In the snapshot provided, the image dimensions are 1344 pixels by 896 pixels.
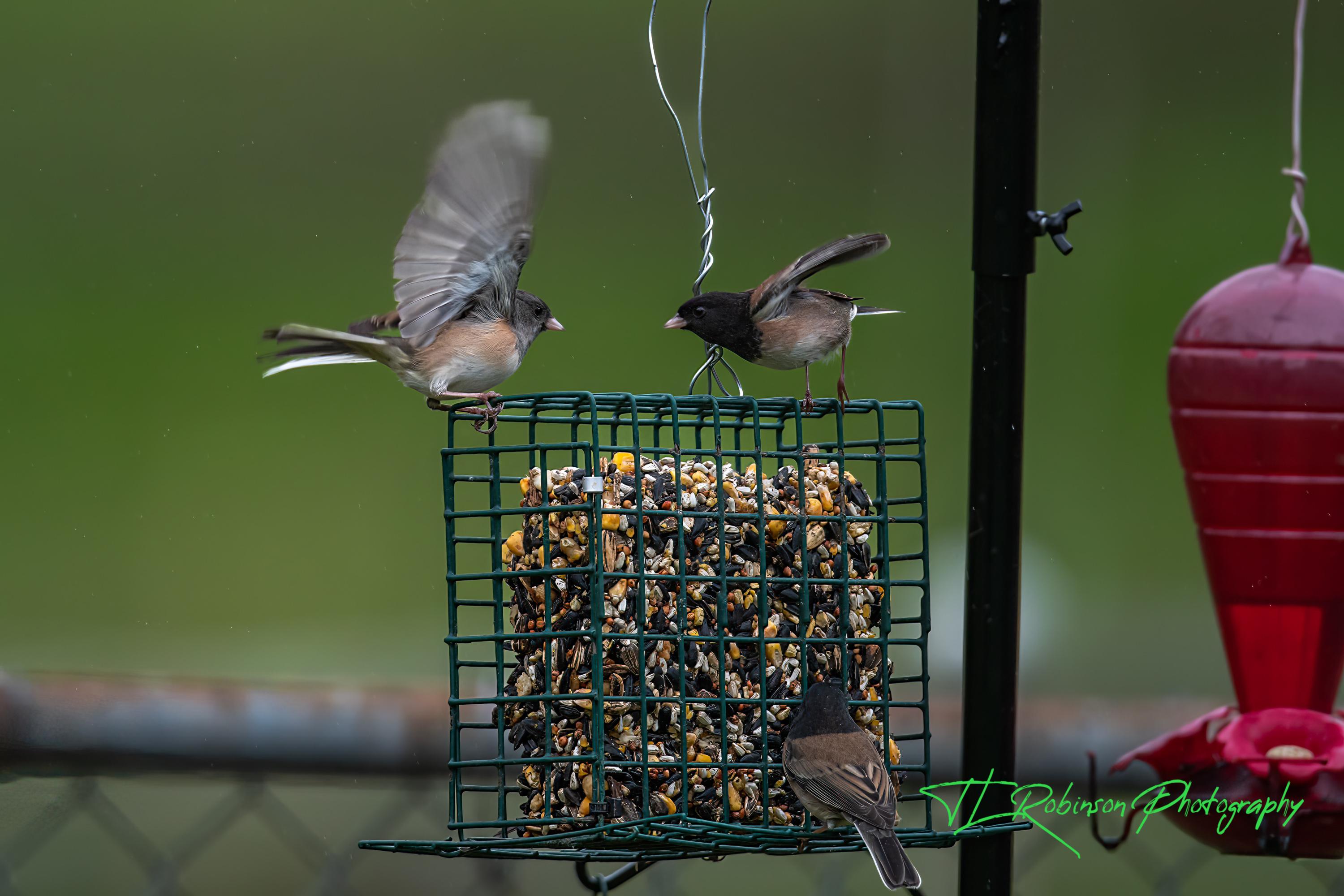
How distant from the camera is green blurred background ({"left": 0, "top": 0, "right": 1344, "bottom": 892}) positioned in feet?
29.3

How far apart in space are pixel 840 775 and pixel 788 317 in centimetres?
132

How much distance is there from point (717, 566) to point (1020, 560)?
61cm

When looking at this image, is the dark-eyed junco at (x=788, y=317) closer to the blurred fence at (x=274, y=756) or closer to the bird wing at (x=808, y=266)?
the bird wing at (x=808, y=266)

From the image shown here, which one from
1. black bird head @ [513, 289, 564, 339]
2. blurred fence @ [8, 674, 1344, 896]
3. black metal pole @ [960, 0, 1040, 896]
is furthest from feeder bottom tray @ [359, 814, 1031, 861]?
black bird head @ [513, 289, 564, 339]

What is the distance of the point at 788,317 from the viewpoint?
3354 mm

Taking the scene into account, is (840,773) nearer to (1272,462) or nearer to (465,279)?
(1272,462)

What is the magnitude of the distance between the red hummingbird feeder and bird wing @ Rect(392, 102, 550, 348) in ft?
4.53

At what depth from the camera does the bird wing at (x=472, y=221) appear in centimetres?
271

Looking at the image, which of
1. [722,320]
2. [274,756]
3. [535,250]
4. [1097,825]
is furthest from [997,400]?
[535,250]

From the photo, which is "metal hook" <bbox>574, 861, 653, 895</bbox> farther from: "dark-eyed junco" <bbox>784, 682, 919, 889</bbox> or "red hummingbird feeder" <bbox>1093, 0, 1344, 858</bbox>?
"red hummingbird feeder" <bbox>1093, 0, 1344, 858</bbox>

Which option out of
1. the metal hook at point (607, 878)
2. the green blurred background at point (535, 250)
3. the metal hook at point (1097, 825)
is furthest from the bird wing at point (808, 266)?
the green blurred background at point (535, 250)

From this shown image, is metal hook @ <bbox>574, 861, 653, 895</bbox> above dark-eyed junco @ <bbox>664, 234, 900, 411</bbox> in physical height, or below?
below

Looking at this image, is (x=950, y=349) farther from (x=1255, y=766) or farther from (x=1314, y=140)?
(x=1255, y=766)

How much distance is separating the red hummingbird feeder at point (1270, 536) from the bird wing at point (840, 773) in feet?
1.66
